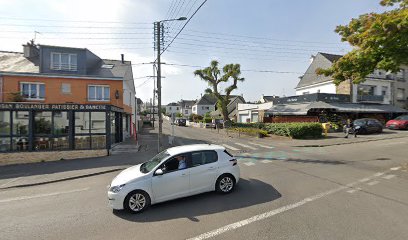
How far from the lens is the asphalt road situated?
4992 millimetres

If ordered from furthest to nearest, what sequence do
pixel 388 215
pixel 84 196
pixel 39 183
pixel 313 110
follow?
pixel 313 110
pixel 39 183
pixel 84 196
pixel 388 215

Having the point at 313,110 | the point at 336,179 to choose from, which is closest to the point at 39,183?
the point at 336,179

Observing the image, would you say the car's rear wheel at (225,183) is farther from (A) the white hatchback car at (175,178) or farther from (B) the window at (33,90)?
(B) the window at (33,90)

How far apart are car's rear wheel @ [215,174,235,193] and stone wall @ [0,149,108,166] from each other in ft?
34.0

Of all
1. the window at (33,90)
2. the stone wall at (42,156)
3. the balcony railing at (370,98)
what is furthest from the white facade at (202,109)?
the stone wall at (42,156)

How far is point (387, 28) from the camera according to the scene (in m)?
8.77

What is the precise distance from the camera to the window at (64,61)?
21531 mm

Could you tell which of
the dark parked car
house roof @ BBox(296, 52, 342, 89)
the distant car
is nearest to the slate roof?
the dark parked car

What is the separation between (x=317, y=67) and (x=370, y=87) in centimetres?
711

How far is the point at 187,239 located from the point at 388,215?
447 cm

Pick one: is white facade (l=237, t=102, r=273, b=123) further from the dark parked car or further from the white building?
the dark parked car

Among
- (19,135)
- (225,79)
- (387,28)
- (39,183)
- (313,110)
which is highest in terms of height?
(225,79)

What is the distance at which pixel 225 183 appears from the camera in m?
7.32

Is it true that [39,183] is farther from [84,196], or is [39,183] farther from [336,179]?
[336,179]
